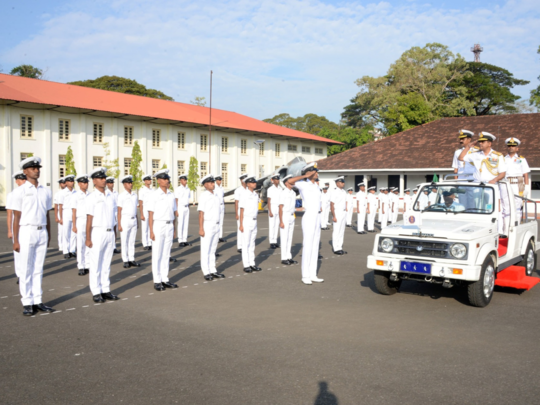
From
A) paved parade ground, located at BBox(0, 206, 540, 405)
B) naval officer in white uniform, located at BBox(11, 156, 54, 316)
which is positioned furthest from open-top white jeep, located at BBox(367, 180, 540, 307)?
naval officer in white uniform, located at BBox(11, 156, 54, 316)

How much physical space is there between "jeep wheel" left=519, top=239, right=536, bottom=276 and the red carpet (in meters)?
1.20

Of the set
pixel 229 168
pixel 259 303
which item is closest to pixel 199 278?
pixel 259 303

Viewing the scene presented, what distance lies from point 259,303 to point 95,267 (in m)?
2.55

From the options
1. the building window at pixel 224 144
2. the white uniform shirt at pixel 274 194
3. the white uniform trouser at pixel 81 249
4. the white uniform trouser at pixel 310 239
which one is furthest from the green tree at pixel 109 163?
the white uniform trouser at pixel 310 239

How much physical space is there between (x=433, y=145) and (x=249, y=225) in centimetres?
3013

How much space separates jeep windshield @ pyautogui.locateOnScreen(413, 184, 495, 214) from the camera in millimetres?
8320

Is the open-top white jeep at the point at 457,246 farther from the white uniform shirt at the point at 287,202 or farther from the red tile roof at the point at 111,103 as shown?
the red tile roof at the point at 111,103

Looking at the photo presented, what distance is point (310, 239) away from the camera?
29.7ft

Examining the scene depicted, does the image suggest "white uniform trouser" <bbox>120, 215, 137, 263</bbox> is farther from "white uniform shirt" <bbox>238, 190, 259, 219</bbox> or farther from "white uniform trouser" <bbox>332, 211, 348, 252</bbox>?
"white uniform trouser" <bbox>332, 211, 348, 252</bbox>

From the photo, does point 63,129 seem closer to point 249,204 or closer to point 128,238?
point 128,238

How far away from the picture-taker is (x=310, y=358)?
5.15m

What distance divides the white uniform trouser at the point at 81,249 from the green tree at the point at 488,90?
50.2 meters

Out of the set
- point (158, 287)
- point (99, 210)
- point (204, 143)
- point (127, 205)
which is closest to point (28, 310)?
point (99, 210)

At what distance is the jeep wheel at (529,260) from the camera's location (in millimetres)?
9438
